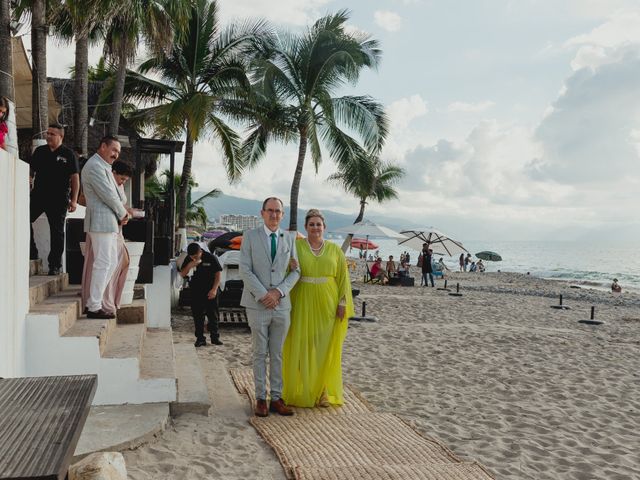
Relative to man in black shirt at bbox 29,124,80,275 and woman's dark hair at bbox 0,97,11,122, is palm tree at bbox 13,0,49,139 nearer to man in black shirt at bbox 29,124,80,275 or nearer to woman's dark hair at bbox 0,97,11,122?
man in black shirt at bbox 29,124,80,275

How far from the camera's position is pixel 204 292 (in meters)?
8.98

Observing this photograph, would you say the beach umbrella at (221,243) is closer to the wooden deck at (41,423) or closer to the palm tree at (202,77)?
the palm tree at (202,77)

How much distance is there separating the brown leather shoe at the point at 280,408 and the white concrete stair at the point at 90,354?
0.94 meters

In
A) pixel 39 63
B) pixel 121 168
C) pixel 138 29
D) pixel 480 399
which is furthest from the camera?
pixel 138 29

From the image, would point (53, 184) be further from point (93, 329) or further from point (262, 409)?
point (262, 409)

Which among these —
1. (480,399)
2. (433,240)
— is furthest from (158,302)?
(433,240)

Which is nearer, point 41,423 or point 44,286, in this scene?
point 41,423

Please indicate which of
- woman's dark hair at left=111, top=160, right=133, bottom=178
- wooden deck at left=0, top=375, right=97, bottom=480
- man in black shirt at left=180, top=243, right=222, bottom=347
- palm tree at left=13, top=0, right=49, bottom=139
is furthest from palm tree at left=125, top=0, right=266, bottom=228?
wooden deck at left=0, top=375, right=97, bottom=480

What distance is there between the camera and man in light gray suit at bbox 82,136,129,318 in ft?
17.0

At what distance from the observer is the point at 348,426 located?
5.17 m

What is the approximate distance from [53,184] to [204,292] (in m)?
3.29

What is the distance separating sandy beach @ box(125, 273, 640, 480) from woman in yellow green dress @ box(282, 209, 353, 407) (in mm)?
624

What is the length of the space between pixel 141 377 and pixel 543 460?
3426 mm

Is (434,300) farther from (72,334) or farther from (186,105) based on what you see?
(72,334)
